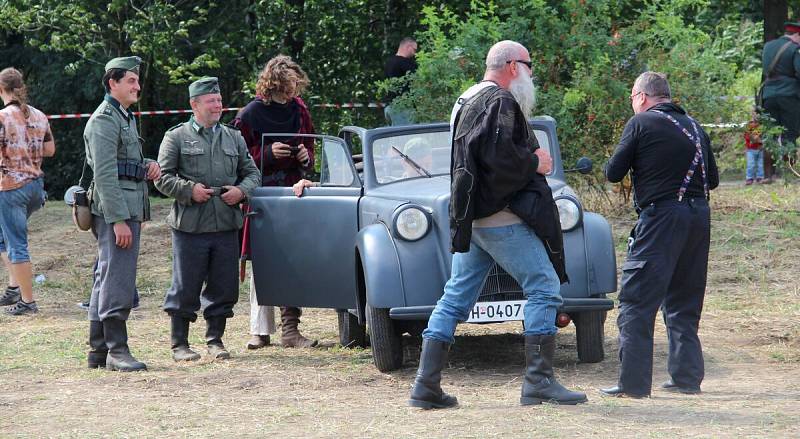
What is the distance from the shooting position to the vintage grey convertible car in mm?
6820

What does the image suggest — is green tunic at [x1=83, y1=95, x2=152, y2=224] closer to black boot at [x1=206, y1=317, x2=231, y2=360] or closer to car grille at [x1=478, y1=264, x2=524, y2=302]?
black boot at [x1=206, y1=317, x2=231, y2=360]

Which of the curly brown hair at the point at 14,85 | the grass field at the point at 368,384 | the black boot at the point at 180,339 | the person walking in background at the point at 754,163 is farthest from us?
the person walking in background at the point at 754,163

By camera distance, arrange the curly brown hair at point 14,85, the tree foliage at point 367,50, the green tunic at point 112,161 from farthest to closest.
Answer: the tree foliage at point 367,50, the curly brown hair at point 14,85, the green tunic at point 112,161

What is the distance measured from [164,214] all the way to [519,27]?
19.4 ft

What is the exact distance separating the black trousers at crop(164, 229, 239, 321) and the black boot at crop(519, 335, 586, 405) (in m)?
2.61

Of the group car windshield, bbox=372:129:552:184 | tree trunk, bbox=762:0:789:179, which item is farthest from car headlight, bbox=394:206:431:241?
tree trunk, bbox=762:0:789:179

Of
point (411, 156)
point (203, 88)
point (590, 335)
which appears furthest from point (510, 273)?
point (203, 88)

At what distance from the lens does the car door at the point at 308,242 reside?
760 cm

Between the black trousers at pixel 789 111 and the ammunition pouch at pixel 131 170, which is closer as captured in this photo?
the ammunition pouch at pixel 131 170

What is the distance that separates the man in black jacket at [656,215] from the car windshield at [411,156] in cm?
172

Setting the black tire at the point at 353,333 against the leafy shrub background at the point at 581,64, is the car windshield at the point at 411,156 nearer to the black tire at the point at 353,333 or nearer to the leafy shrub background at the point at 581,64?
the black tire at the point at 353,333

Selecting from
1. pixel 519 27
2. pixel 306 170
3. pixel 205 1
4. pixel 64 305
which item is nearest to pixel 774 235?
pixel 519 27

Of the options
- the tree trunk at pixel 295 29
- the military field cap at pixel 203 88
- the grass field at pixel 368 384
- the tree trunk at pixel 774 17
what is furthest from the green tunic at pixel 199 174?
the tree trunk at pixel 774 17

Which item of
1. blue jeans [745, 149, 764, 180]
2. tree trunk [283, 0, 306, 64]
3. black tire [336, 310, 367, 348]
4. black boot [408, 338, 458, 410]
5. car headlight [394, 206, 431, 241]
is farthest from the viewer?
blue jeans [745, 149, 764, 180]
